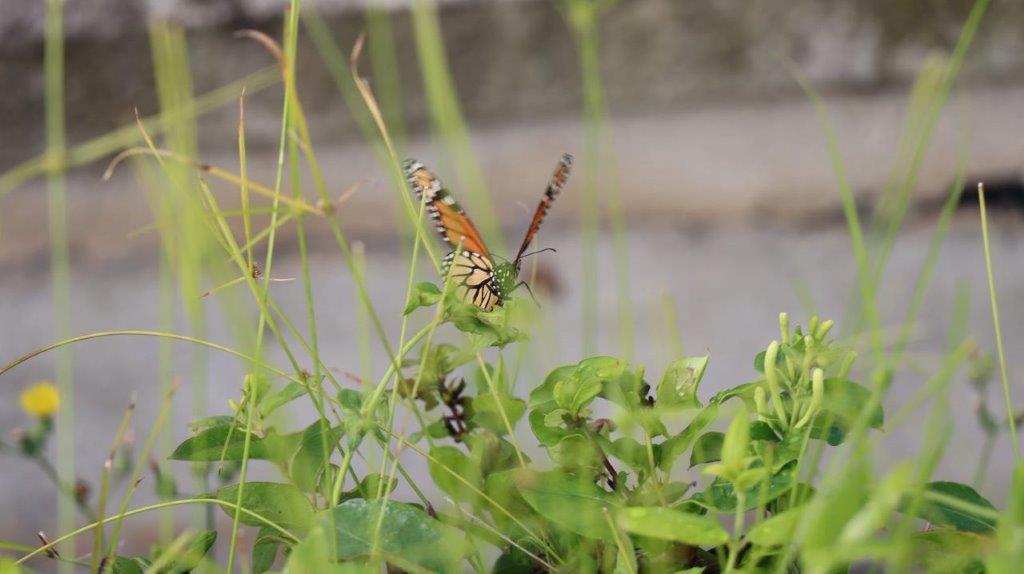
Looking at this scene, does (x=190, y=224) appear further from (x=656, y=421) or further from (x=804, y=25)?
(x=804, y=25)

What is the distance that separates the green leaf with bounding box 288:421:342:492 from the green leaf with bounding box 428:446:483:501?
3 cm

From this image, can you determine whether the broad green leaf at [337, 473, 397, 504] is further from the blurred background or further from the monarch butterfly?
the blurred background

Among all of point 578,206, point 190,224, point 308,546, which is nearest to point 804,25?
point 578,206

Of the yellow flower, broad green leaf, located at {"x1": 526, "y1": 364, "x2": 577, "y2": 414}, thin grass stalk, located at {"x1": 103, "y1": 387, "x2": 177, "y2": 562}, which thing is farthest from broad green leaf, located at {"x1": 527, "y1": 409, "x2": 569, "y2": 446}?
the yellow flower

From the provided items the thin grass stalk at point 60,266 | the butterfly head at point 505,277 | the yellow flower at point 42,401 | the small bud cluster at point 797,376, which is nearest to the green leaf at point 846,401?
the small bud cluster at point 797,376

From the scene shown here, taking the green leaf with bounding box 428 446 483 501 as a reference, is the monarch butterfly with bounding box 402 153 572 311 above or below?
above

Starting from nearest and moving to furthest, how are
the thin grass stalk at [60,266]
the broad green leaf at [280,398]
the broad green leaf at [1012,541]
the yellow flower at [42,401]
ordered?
1. the broad green leaf at [1012,541]
2. the broad green leaf at [280,398]
3. the yellow flower at [42,401]
4. the thin grass stalk at [60,266]

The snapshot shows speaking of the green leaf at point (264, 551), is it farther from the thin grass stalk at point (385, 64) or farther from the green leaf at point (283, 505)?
the thin grass stalk at point (385, 64)

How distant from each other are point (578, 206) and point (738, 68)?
163mm

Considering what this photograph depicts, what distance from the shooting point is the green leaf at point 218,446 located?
0.85ft

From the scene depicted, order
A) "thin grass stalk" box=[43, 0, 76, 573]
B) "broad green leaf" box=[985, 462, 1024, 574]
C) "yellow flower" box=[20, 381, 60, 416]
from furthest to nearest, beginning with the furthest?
1. "thin grass stalk" box=[43, 0, 76, 573]
2. "yellow flower" box=[20, 381, 60, 416]
3. "broad green leaf" box=[985, 462, 1024, 574]

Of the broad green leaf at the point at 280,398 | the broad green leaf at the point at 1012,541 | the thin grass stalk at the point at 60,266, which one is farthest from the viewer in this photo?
the thin grass stalk at the point at 60,266

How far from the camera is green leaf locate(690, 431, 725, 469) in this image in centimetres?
26

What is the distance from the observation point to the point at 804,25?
727mm
